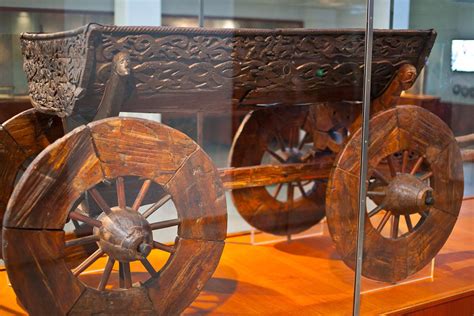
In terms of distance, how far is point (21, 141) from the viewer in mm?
3234

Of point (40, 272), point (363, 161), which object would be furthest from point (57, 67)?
point (363, 161)

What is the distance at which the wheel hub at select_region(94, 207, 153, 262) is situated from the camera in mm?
2680

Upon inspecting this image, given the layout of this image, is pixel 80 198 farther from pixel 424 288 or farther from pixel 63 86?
pixel 424 288

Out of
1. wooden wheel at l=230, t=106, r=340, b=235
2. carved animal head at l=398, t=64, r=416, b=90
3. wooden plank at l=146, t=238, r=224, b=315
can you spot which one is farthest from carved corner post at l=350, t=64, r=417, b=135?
wooden plank at l=146, t=238, r=224, b=315

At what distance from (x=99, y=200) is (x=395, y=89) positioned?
1.53m

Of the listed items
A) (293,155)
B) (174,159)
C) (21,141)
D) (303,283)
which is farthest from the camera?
(293,155)

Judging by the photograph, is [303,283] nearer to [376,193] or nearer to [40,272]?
[376,193]

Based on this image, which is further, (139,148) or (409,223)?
(409,223)

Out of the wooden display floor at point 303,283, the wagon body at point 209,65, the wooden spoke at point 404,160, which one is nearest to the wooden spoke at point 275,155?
the wooden display floor at point 303,283

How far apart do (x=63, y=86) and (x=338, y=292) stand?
1433 millimetres

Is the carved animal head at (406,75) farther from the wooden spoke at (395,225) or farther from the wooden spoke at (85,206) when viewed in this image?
the wooden spoke at (85,206)

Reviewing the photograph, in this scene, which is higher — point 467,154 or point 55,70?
point 55,70

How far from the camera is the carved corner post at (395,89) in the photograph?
354cm

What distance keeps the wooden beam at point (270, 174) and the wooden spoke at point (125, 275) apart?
35.2 inches
